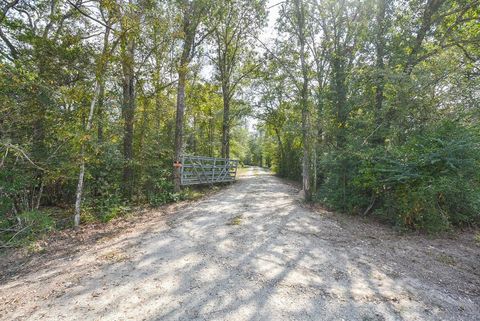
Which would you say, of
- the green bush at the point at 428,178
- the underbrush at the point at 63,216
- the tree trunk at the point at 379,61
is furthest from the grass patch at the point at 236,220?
the tree trunk at the point at 379,61

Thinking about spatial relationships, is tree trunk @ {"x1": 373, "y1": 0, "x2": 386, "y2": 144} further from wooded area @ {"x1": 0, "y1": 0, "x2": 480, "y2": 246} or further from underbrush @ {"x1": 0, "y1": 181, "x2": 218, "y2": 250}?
underbrush @ {"x1": 0, "y1": 181, "x2": 218, "y2": 250}

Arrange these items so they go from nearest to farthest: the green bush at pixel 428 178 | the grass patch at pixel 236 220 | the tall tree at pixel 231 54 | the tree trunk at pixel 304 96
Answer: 1. the green bush at pixel 428 178
2. the grass patch at pixel 236 220
3. the tree trunk at pixel 304 96
4. the tall tree at pixel 231 54

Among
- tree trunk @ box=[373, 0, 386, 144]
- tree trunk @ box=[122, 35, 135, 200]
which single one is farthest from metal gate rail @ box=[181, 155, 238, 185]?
tree trunk @ box=[373, 0, 386, 144]

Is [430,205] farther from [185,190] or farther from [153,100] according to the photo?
[153,100]

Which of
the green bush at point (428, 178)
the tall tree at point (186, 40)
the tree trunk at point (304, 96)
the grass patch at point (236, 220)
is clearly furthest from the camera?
the tall tree at point (186, 40)

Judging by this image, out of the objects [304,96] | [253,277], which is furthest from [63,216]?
[304,96]

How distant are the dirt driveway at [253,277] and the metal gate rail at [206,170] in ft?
12.9

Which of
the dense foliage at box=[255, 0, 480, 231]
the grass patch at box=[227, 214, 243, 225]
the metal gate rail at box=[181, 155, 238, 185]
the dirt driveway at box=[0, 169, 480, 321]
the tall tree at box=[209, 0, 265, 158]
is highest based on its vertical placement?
the tall tree at box=[209, 0, 265, 158]

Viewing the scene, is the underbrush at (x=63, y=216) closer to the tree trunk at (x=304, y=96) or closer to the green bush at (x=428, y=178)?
the tree trunk at (x=304, y=96)

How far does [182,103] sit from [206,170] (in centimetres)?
330

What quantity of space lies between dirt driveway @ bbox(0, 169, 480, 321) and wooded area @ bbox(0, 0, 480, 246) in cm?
150

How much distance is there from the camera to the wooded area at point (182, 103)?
15.4 ft

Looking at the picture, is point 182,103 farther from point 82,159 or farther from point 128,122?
point 82,159

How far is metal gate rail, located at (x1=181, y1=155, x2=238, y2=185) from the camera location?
889 cm
